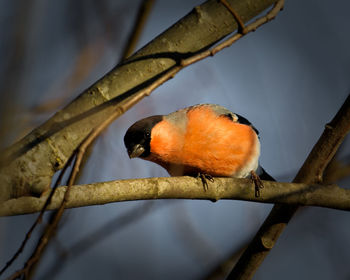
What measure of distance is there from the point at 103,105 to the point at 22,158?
471 millimetres

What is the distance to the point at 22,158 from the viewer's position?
204 centimetres

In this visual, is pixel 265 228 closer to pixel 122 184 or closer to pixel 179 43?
pixel 122 184

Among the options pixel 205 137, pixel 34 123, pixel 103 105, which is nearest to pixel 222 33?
pixel 103 105

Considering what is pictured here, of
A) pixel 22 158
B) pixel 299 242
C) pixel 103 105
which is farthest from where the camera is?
pixel 299 242

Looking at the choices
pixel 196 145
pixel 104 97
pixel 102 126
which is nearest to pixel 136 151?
pixel 196 145

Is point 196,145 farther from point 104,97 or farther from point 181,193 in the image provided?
point 104,97

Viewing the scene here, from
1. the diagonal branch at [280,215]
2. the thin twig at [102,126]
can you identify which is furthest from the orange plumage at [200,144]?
the thin twig at [102,126]

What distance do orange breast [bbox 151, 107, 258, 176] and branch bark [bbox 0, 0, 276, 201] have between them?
1.23 m

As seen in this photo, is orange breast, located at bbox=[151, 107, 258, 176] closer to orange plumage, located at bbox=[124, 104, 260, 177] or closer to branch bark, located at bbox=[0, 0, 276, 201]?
orange plumage, located at bbox=[124, 104, 260, 177]

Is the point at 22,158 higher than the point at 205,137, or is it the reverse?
the point at 22,158

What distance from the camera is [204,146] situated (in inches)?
138

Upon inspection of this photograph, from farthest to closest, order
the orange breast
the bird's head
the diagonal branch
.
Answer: the bird's head, the orange breast, the diagonal branch

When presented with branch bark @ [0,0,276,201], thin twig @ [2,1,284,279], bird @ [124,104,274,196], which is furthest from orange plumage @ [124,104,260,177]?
thin twig @ [2,1,284,279]

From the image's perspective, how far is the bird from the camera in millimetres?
3484
